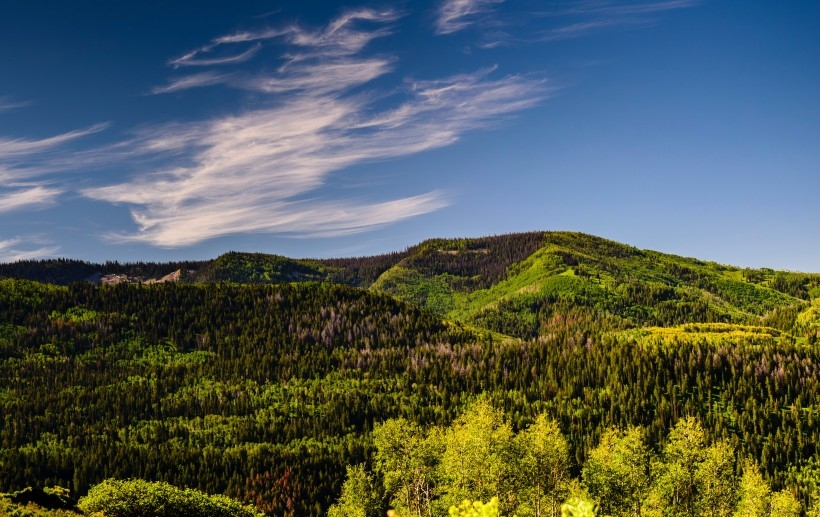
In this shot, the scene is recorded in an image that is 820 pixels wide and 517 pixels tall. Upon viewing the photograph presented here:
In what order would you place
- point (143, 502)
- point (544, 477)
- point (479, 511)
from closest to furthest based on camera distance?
1. point (479, 511)
2. point (143, 502)
3. point (544, 477)

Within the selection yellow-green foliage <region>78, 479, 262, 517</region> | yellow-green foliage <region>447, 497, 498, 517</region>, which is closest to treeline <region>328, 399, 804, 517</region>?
yellow-green foliage <region>78, 479, 262, 517</region>

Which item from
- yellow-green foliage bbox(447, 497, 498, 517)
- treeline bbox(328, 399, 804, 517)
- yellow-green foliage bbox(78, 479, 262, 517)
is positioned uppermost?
yellow-green foliage bbox(447, 497, 498, 517)

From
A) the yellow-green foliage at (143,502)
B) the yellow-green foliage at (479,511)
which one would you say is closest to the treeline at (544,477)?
the yellow-green foliage at (143,502)

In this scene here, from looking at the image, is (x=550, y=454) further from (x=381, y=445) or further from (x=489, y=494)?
(x=381, y=445)

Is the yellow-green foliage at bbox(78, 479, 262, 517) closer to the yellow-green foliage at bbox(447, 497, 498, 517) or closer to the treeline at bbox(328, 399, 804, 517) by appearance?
the treeline at bbox(328, 399, 804, 517)

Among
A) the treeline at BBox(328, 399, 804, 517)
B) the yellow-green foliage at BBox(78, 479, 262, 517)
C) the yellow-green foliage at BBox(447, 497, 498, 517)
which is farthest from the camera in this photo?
the treeline at BBox(328, 399, 804, 517)

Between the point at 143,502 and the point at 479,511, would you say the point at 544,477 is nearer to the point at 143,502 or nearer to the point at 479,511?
the point at 143,502

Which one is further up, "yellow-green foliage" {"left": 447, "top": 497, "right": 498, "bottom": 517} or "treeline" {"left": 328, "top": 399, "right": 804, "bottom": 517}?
"yellow-green foliage" {"left": 447, "top": 497, "right": 498, "bottom": 517}

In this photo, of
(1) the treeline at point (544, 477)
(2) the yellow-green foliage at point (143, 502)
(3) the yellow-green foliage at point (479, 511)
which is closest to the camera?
(3) the yellow-green foliage at point (479, 511)

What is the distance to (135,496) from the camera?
91.1m

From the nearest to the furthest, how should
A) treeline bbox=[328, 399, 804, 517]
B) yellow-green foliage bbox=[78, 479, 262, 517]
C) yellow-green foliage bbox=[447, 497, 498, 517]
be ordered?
1. yellow-green foliage bbox=[447, 497, 498, 517]
2. yellow-green foliage bbox=[78, 479, 262, 517]
3. treeline bbox=[328, 399, 804, 517]

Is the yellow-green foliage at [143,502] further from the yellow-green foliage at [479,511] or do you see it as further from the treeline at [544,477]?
the yellow-green foliage at [479,511]

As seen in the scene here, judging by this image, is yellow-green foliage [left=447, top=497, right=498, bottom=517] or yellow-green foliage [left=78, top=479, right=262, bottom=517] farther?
yellow-green foliage [left=78, top=479, right=262, bottom=517]

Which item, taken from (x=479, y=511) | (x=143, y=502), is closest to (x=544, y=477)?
(x=143, y=502)
